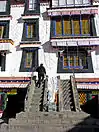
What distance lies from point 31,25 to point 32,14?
1078 millimetres

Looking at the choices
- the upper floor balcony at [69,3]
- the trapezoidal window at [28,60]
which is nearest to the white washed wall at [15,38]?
the trapezoidal window at [28,60]

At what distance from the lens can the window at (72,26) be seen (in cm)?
2202

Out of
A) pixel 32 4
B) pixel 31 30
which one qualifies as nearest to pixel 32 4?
pixel 32 4

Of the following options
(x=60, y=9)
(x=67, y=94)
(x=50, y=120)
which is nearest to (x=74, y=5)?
(x=60, y=9)

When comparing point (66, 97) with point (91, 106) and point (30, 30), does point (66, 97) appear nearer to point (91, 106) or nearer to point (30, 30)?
point (91, 106)

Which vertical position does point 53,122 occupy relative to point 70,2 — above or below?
below

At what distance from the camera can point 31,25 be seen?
23.1 m

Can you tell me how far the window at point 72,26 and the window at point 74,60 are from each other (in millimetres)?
1886

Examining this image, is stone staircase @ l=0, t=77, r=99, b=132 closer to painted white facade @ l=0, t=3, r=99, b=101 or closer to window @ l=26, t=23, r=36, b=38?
painted white facade @ l=0, t=3, r=99, b=101

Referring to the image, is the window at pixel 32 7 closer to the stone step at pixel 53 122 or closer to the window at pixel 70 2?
the window at pixel 70 2

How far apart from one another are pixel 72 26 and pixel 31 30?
13.1 ft

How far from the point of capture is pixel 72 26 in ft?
72.8

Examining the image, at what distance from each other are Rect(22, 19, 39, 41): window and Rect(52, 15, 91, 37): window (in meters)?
1.67

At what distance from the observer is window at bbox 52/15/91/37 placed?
22.0 metres
